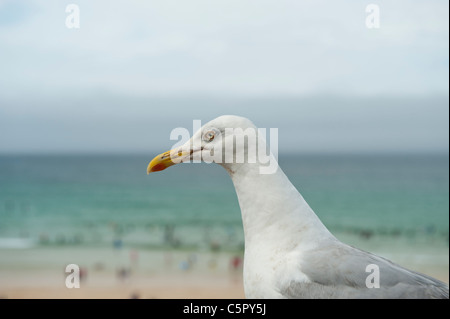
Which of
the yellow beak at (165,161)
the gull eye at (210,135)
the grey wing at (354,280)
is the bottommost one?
the grey wing at (354,280)

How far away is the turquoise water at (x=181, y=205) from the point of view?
1275 cm

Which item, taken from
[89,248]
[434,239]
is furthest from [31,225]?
[434,239]

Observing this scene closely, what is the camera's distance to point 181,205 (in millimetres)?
17125

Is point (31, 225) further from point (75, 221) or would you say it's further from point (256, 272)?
point (256, 272)

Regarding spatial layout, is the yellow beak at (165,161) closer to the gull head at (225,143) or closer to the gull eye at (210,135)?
the gull head at (225,143)

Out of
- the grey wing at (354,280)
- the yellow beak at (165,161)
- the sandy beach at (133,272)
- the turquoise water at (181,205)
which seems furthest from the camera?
the turquoise water at (181,205)

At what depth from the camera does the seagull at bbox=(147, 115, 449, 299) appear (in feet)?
6.34

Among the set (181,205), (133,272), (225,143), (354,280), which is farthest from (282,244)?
(181,205)

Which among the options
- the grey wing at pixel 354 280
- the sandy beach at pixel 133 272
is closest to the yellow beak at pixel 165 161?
the grey wing at pixel 354 280

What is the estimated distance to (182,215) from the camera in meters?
15.5

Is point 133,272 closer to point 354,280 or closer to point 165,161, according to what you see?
point 165,161

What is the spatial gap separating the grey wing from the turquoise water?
8.99 meters

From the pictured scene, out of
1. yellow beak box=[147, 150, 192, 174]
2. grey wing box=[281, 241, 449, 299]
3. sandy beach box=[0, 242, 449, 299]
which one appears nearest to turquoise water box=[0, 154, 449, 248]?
sandy beach box=[0, 242, 449, 299]
